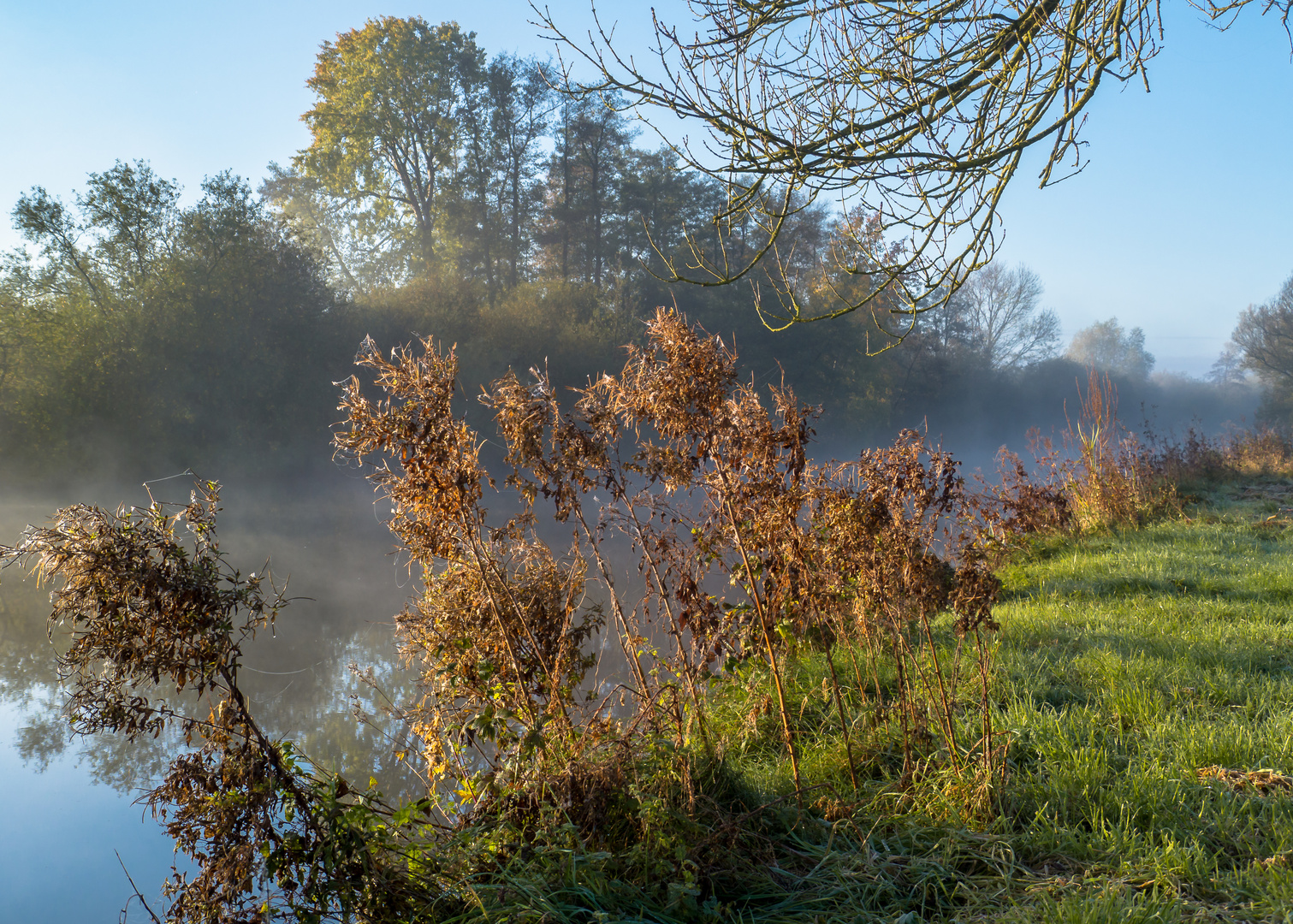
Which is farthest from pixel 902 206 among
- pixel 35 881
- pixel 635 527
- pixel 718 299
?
pixel 718 299

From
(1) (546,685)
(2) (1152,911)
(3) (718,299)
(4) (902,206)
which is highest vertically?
(3) (718,299)

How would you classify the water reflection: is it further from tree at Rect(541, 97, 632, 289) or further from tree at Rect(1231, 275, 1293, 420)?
tree at Rect(1231, 275, 1293, 420)

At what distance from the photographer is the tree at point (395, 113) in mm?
25141

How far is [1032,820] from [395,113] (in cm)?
2817

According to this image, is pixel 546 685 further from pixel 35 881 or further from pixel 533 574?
pixel 35 881

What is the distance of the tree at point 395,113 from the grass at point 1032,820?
83.8ft

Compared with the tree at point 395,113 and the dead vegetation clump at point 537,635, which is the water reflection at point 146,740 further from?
the tree at point 395,113

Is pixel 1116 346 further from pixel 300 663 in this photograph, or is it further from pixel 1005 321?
pixel 300 663

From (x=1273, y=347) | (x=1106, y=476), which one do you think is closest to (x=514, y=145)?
(x=1106, y=476)

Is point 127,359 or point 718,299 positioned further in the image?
point 718,299

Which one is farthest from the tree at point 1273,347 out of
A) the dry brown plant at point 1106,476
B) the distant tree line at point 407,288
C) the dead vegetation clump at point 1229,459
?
the dry brown plant at point 1106,476

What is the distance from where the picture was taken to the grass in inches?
88.0

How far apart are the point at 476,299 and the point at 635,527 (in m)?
19.7

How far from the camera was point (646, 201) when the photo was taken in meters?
26.1
